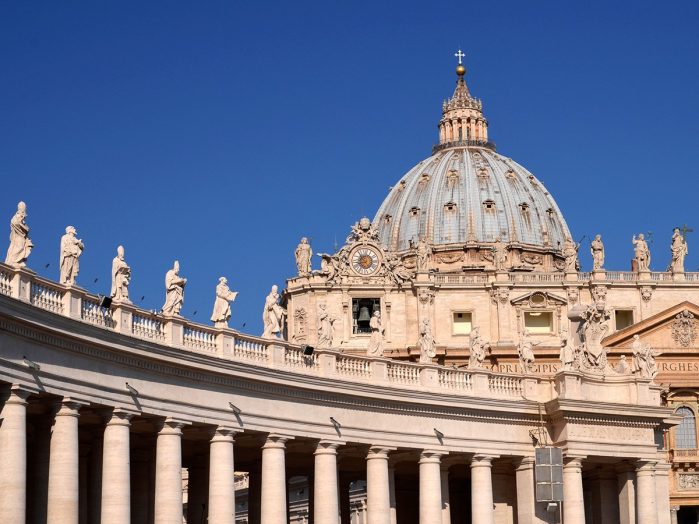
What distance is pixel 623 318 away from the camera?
16125 centimetres

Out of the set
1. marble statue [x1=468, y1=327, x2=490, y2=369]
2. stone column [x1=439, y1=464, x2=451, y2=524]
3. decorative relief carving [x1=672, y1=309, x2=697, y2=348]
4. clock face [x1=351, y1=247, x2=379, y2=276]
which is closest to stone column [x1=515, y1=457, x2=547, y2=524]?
stone column [x1=439, y1=464, x2=451, y2=524]

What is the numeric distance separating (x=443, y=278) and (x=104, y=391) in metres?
104

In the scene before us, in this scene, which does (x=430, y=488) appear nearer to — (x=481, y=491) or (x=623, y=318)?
(x=481, y=491)

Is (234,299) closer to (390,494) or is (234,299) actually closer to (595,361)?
(390,494)

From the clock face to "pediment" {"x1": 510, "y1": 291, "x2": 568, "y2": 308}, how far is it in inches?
518

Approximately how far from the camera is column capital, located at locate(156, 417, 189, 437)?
63906 millimetres

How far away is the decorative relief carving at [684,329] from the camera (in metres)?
155

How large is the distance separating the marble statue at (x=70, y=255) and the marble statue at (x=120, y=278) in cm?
286

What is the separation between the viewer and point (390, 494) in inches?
2958

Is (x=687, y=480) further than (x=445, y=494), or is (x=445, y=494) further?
(x=687, y=480)

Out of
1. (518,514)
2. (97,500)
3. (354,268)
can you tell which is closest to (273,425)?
(97,500)

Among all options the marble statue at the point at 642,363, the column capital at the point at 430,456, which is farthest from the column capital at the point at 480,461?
the marble statue at the point at 642,363

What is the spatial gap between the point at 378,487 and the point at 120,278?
16.6 m

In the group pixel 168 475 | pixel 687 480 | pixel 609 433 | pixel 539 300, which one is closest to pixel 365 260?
pixel 539 300
